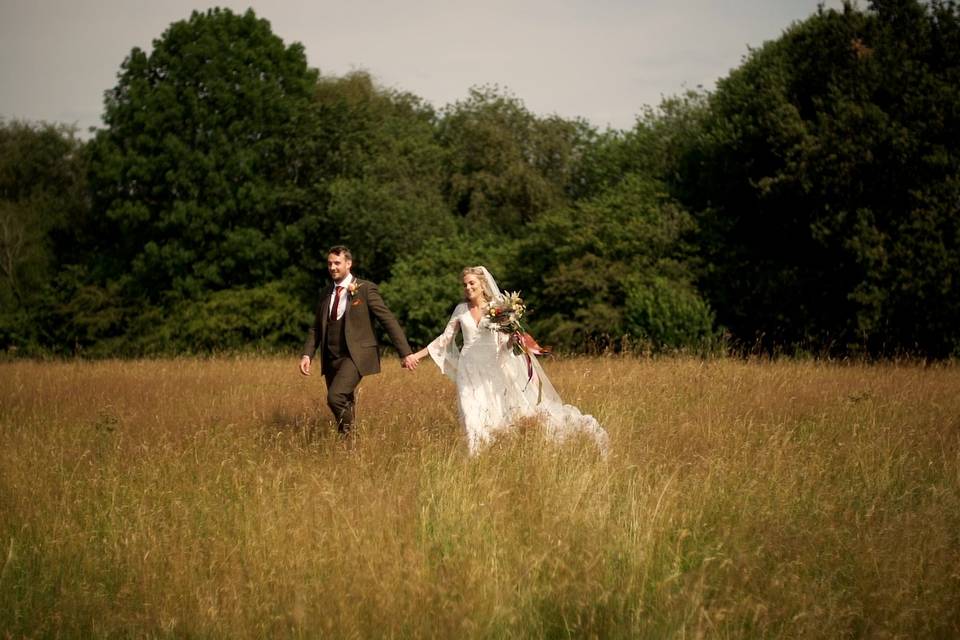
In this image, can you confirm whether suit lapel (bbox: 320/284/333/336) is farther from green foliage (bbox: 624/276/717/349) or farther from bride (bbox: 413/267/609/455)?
green foliage (bbox: 624/276/717/349)

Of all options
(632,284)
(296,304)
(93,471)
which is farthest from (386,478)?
(296,304)

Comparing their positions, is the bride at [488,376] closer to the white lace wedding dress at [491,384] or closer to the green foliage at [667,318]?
the white lace wedding dress at [491,384]

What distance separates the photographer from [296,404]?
34.0 ft

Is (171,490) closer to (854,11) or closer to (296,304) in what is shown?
(854,11)

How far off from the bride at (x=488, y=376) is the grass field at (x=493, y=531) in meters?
0.36

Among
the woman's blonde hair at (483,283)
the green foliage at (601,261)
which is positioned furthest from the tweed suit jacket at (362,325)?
the green foliage at (601,261)

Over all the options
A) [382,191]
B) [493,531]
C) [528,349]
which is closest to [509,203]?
[382,191]

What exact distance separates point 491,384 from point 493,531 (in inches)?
128

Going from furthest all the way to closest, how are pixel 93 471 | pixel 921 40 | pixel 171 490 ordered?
1. pixel 921 40
2. pixel 93 471
3. pixel 171 490

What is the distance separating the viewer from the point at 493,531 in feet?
15.8

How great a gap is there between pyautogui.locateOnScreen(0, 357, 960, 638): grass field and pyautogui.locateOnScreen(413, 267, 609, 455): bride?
0.36 meters

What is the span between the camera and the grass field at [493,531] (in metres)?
4.07

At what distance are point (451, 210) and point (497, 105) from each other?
5605 mm

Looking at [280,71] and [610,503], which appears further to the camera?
[280,71]
